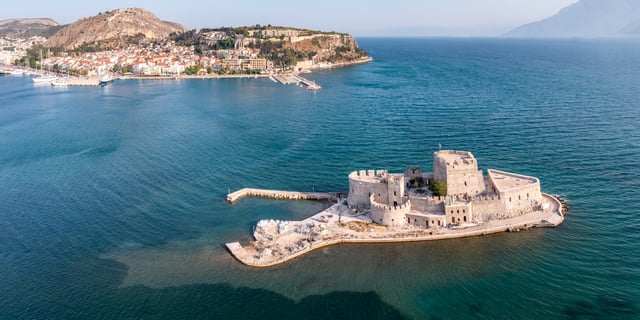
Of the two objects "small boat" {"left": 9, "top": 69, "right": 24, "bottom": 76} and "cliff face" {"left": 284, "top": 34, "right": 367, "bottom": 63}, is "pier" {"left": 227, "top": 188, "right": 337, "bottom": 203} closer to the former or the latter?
"cliff face" {"left": 284, "top": 34, "right": 367, "bottom": 63}

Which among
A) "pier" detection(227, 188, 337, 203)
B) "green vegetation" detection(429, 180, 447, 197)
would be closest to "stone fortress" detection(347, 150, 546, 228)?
"green vegetation" detection(429, 180, 447, 197)

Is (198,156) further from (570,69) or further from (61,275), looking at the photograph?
(570,69)

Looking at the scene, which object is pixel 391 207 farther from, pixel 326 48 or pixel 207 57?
pixel 326 48

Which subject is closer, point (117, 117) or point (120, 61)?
point (117, 117)

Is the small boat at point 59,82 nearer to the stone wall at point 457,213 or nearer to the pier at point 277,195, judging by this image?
the pier at point 277,195

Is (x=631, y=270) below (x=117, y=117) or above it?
below

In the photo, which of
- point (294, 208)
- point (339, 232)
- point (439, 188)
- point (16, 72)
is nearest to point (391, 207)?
point (439, 188)

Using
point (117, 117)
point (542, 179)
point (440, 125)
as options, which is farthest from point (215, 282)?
point (117, 117)
